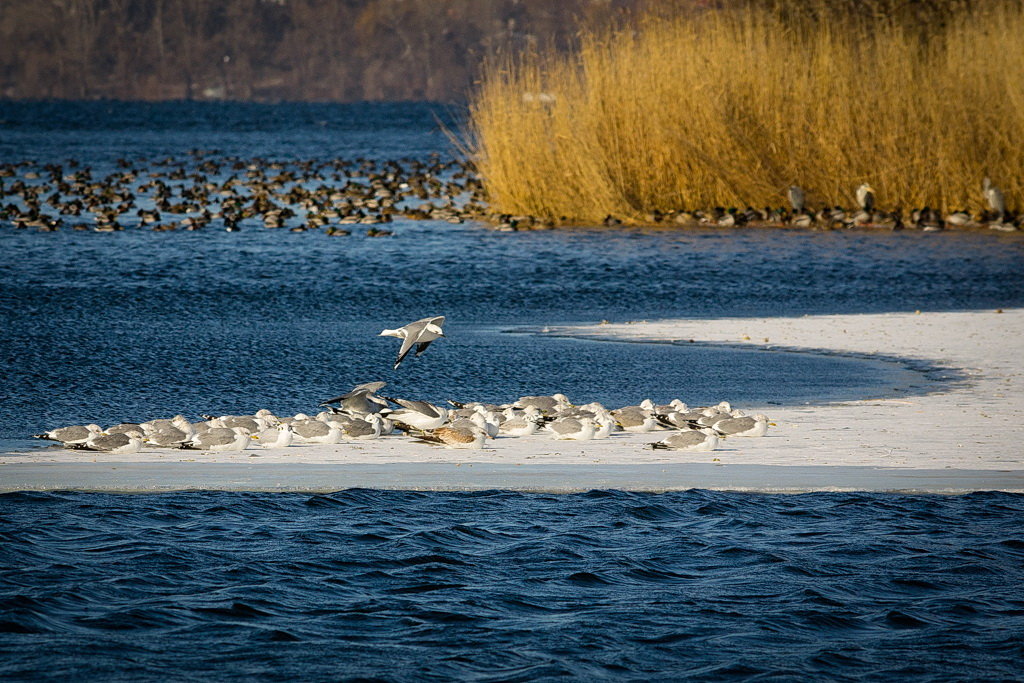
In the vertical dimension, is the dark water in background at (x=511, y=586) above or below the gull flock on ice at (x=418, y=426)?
below

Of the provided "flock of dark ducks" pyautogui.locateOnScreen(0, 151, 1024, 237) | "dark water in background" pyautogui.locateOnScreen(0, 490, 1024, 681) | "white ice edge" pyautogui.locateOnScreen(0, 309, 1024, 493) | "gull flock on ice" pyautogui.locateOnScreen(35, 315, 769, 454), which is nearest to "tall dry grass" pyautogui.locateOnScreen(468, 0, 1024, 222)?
"flock of dark ducks" pyautogui.locateOnScreen(0, 151, 1024, 237)

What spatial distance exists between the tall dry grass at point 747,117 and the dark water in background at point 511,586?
1722cm

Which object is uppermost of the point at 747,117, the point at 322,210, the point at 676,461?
the point at 747,117

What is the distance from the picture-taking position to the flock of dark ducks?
24438 millimetres

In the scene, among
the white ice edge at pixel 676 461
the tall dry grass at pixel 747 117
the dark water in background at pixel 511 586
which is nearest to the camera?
the dark water in background at pixel 511 586

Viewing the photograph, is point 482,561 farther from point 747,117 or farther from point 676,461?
point 747,117

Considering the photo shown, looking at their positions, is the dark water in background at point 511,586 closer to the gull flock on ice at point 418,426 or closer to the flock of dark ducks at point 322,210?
the gull flock on ice at point 418,426

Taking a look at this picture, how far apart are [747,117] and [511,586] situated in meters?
19.6

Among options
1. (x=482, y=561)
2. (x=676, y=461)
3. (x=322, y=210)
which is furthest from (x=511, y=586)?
(x=322, y=210)

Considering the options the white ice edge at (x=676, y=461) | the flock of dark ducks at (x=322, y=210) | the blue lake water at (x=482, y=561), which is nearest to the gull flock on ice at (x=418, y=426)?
the white ice edge at (x=676, y=461)

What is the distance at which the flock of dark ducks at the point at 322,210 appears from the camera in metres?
24.4

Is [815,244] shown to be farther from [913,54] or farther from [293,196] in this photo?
[293,196]

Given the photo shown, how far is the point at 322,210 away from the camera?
28141 millimetres

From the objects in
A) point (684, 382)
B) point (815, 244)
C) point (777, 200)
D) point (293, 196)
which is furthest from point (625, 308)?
point (293, 196)
